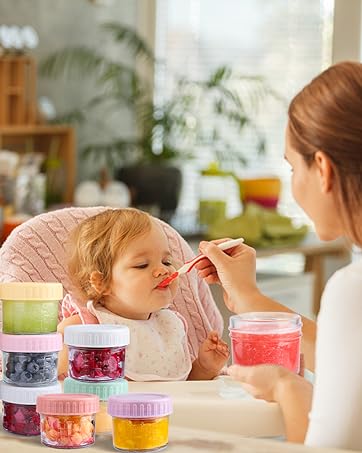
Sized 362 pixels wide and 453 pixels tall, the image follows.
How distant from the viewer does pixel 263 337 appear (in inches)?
68.7

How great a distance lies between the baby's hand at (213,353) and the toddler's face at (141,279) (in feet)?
0.35

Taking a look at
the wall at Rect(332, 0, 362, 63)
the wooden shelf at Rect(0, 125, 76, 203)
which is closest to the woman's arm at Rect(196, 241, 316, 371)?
the wooden shelf at Rect(0, 125, 76, 203)

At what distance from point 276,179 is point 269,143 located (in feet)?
1.52

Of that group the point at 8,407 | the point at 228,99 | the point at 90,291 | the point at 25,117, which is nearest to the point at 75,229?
the point at 90,291

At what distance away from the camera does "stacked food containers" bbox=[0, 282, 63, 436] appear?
5.14 ft

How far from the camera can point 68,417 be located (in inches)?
58.2

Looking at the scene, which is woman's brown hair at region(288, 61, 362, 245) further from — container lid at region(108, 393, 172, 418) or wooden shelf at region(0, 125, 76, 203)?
wooden shelf at region(0, 125, 76, 203)

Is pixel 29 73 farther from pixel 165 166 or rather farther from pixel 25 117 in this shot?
pixel 165 166

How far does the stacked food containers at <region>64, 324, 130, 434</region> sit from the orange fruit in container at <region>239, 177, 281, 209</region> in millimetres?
3363

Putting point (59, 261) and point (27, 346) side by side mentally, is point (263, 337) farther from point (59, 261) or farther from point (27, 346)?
point (59, 261)

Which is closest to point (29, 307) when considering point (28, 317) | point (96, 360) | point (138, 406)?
point (28, 317)

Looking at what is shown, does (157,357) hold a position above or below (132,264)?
below

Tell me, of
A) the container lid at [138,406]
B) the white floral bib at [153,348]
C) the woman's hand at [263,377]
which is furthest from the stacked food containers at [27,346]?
the white floral bib at [153,348]

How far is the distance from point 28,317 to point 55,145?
3.57 metres
